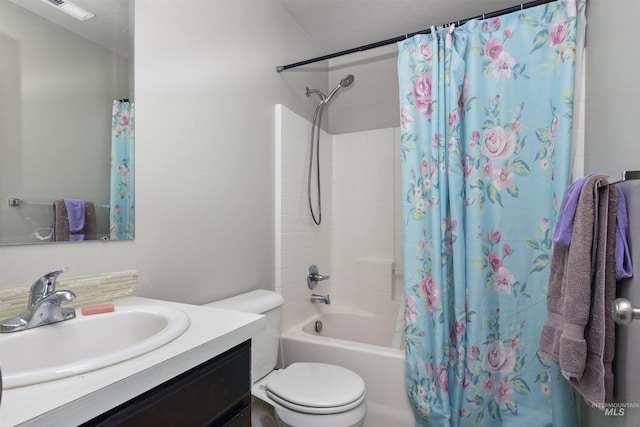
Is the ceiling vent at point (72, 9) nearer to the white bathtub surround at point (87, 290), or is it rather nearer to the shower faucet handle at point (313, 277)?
the white bathtub surround at point (87, 290)

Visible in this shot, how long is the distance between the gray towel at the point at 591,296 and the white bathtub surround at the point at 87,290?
4.68 ft

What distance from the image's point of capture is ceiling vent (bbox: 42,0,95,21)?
989 millimetres

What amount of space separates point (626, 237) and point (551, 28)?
A: 107 centimetres

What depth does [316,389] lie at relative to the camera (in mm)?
1339

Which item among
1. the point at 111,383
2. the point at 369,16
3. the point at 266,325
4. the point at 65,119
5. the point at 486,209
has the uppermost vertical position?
the point at 369,16

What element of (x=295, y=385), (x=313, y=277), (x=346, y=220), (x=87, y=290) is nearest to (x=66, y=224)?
(x=87, y=290)

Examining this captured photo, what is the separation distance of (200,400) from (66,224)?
683 mm

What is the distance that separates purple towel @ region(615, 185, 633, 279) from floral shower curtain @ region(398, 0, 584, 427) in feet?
1.61

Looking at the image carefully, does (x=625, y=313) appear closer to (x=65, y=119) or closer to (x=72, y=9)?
(x=65, y=119)

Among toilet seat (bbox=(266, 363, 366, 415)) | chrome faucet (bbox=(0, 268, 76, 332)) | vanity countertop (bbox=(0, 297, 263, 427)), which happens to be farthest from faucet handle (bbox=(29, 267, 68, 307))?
toilet seat (bbox=(266, 363, 366, 415))

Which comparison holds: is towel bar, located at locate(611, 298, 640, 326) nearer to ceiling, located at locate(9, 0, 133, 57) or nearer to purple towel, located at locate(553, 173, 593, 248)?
purple towel, located at locate(553, 173, 593, 248)

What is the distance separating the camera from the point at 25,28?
0.92 m

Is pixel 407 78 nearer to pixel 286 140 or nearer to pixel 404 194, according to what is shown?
pixel 404 194

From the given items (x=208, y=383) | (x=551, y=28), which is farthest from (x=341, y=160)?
(x=208, y=383)
